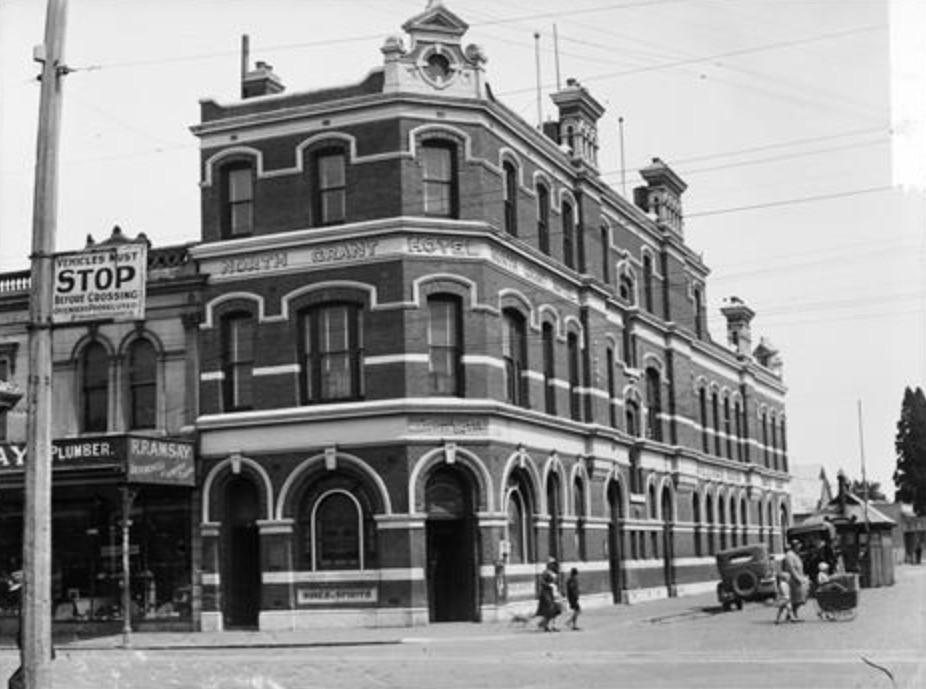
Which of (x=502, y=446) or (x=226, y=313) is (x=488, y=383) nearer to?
(x=502, y=446)

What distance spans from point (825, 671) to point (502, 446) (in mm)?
15907

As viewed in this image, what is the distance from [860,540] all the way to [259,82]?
82.2 feet

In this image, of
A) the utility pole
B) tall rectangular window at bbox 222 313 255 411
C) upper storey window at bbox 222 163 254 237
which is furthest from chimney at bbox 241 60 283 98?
the utility pole

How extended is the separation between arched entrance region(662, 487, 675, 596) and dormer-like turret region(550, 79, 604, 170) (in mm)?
14052

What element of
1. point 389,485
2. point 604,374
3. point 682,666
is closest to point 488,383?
point 389,485

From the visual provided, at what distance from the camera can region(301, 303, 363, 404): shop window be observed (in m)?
34.1

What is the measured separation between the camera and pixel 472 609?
33500 millimetres

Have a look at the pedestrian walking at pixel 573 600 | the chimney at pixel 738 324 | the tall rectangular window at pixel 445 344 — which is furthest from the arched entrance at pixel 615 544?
the chimney at pixel 738 324

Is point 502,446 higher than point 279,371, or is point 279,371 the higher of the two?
point 279,371

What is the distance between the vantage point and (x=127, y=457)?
32562 millimetres

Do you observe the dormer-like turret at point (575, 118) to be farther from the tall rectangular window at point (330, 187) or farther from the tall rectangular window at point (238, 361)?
the tall rectangular window at point (238, 361)

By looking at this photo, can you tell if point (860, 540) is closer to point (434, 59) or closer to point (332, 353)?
point (332, 353)

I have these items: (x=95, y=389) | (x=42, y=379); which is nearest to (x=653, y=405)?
(x=95, y=389)

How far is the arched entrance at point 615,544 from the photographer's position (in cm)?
4341
